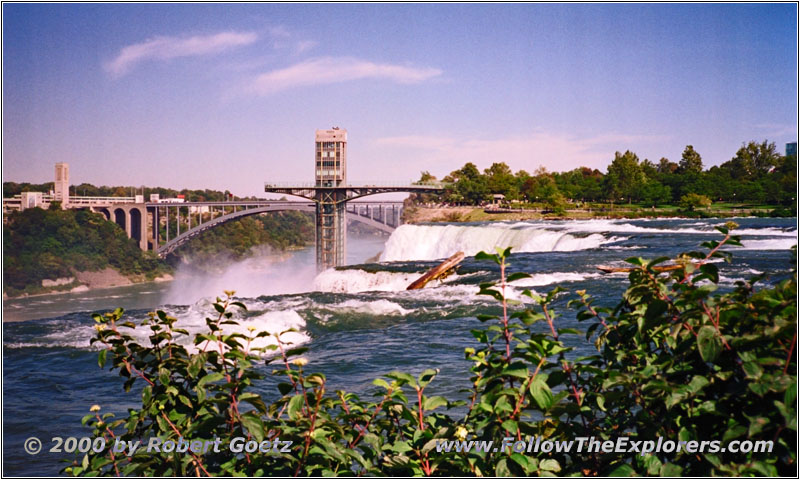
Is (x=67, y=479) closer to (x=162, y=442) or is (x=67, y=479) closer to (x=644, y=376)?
(x=162, y=442)

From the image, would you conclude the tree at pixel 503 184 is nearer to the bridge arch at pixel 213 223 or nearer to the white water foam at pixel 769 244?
the bridge arch at pixel 213 223

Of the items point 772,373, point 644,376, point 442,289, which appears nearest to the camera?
point 772,373

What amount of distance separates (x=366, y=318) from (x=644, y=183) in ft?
98.5

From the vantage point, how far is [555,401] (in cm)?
142

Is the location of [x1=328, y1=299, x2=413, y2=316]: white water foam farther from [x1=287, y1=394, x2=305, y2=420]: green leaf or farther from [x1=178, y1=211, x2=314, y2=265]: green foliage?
[x1=178, y1=211, x2=314, y2=265]: green foliage

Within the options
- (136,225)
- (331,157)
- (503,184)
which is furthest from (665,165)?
(136,225)

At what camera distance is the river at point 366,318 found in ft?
18.9

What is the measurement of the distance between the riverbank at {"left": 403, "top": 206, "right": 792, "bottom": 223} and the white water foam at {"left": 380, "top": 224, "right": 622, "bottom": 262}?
983 cm

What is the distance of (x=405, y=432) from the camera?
5.47 feet

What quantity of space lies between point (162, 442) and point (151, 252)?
24889 millimetres

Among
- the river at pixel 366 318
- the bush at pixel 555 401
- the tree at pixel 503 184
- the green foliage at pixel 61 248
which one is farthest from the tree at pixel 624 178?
the bush at pixel 555 401

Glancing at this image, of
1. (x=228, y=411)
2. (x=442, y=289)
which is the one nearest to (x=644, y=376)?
(x=228, y=411)

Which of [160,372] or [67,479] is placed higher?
[160,372]

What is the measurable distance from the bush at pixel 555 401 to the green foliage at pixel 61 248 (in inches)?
692
